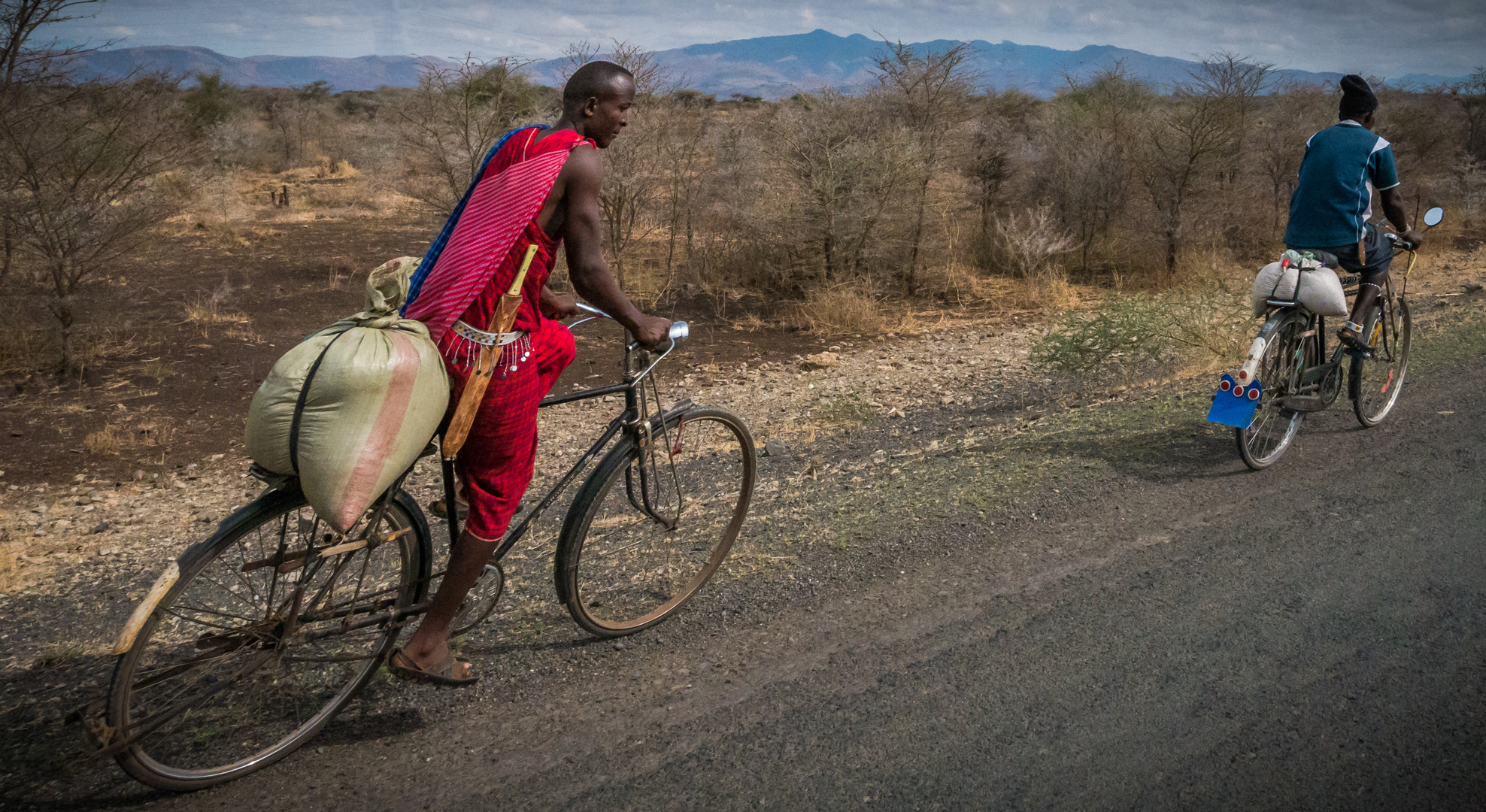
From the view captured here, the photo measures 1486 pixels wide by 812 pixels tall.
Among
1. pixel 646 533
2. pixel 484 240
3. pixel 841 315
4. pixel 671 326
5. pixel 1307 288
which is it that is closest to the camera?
pixel 484 240

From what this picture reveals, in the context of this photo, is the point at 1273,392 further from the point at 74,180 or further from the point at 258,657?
the point at 74,180

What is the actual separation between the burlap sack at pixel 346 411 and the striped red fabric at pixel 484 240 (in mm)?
170

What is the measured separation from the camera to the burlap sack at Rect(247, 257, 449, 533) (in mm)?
2178

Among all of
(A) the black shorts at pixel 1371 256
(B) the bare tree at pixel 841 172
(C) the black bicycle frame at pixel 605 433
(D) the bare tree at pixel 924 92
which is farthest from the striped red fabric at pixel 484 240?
(D) the bare tree at pixel 924 92

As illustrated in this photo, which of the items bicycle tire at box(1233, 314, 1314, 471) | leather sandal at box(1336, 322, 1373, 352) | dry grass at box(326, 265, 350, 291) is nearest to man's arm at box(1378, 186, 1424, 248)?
leather sandal at box(1336, 322, 1373, 352)

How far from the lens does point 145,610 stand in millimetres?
2172

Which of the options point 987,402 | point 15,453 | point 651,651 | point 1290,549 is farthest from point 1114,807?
point 15,453

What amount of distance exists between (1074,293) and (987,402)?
5925mm

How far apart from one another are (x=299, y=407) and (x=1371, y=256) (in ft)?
18.6

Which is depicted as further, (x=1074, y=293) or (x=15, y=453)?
(x=1074, y=293)

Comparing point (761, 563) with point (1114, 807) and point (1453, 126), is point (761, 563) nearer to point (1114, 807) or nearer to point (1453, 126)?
point (1114, 807)

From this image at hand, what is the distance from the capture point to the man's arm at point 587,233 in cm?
256

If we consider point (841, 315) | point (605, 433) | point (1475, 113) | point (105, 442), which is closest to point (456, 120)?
point (841, 315)

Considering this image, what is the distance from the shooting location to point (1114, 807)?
2.36 m
